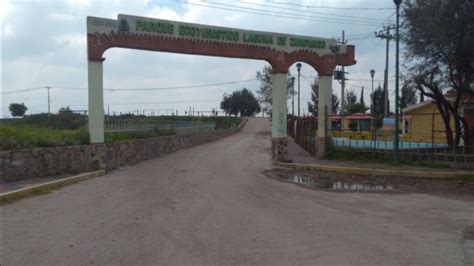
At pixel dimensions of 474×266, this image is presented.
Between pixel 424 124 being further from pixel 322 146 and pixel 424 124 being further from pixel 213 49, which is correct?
pixel 213 49

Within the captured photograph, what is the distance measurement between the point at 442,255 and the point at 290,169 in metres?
12.7

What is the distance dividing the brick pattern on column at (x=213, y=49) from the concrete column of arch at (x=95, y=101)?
0.36 metres

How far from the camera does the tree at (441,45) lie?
689 inches

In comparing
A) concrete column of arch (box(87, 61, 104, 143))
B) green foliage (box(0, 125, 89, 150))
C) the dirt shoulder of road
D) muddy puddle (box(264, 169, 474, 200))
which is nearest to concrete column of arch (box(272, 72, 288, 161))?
the dirt shoulder of road

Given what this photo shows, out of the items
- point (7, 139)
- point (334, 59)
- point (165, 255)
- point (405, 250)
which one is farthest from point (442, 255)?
point (334, 59)

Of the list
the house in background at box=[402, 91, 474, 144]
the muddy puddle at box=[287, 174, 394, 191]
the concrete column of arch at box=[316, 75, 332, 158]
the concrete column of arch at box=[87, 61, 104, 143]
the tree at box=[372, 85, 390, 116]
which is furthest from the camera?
the tree at box=[372, 85, 390, 116]

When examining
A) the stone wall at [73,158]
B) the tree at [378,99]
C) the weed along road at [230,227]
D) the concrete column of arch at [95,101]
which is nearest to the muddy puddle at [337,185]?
the weed along road at [230,227]

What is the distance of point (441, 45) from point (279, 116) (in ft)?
23.6

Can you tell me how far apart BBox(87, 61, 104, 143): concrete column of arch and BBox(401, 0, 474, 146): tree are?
12.2m

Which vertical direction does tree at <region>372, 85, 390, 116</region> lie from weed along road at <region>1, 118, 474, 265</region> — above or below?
above

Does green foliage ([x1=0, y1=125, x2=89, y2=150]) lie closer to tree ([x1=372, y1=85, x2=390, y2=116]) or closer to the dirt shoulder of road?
the dirt shoulder of road

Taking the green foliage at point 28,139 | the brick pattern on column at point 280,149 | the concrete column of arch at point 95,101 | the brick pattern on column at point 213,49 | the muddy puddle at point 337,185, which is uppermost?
the brick pattern on column at point 213,49

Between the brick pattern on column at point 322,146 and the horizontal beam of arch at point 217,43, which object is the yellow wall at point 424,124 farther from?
the horizontal beam of arch at point 217,43

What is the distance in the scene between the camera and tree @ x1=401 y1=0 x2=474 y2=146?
17500mm
